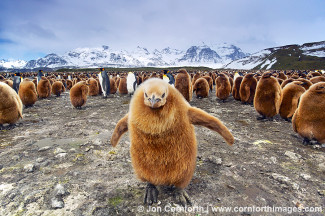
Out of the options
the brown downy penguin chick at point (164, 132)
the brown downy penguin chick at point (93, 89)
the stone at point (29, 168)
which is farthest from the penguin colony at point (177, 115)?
the brown downy penguin chick at point (93, 89)

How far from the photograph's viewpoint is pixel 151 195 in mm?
2268

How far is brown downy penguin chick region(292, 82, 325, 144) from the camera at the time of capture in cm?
352

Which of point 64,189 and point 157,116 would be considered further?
point 64,189

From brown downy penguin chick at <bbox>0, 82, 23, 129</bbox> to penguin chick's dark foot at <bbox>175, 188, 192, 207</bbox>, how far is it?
5.00 metres

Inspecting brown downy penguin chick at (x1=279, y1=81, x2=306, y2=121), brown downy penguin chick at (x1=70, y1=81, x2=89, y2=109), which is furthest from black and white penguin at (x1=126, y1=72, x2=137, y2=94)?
brown downy penguin chick at (x1=279, y1=81, x2=306, y2=121)

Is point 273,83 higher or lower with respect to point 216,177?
higher

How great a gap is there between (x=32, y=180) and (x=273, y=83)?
588cm

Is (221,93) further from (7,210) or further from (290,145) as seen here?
(7,210)

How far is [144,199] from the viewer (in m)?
2.25

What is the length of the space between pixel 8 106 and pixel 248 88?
818 centimetres

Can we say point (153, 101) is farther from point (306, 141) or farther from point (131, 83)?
point (131, 83)

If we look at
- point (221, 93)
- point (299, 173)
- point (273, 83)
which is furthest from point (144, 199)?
point (221, 93)

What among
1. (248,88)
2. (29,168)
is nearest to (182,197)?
(29,168)

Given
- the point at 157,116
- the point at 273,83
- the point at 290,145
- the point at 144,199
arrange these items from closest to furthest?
1. the point at 157,116
2. the point at 144,199
3. the point at 290,145
4. the point at 273,83
